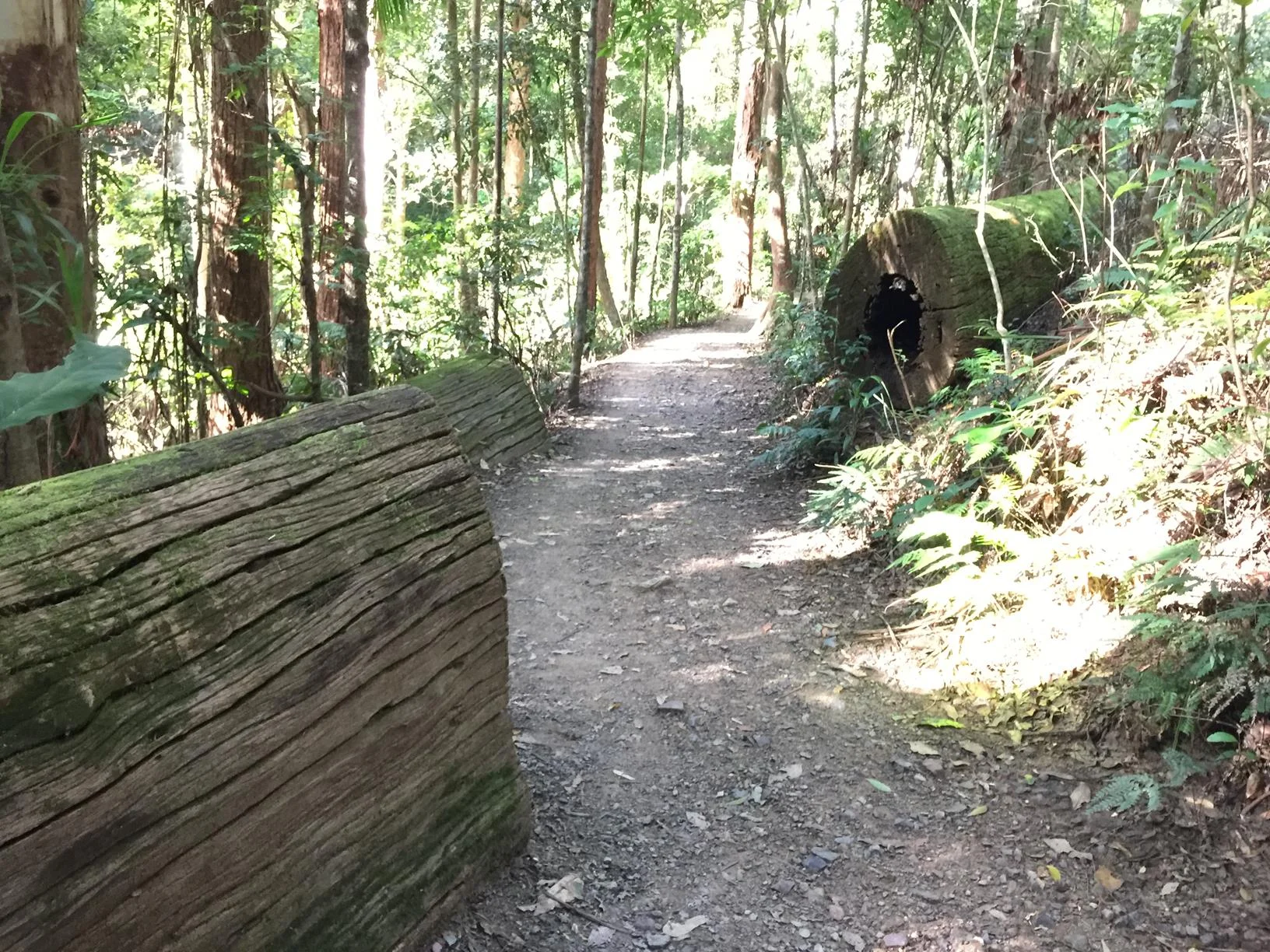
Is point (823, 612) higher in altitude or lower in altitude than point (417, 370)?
lower

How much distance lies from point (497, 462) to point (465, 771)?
17.0 feet

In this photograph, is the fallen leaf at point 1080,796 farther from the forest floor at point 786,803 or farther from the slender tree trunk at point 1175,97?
the slender tree trunk at point 1175,97

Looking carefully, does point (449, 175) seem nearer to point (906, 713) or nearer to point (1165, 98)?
point (1165, 98)

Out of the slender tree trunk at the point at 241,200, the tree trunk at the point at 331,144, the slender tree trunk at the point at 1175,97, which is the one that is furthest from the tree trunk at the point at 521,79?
the slender tree trunk at the point at 1175,97

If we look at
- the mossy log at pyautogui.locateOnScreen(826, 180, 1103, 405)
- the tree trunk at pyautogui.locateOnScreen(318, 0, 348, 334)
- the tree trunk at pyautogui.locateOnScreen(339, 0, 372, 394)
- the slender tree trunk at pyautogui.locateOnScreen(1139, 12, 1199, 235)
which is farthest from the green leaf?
the slender tree trunk at pyautogui.locateOnScreen(1139, 12, 1199, 235)

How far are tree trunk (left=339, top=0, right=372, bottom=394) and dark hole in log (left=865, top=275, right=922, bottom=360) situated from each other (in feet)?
13.2

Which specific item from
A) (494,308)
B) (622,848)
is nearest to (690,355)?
(494,308)

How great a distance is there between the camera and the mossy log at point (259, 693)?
157 centimetres

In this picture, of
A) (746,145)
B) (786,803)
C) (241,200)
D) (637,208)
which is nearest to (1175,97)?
(786,803)

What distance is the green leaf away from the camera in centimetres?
160

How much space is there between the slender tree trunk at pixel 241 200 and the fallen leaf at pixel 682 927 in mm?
4591

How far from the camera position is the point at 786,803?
11.0 feet

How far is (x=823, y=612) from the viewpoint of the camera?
4.89 m

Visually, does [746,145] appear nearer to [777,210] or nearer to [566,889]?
[777,210]
